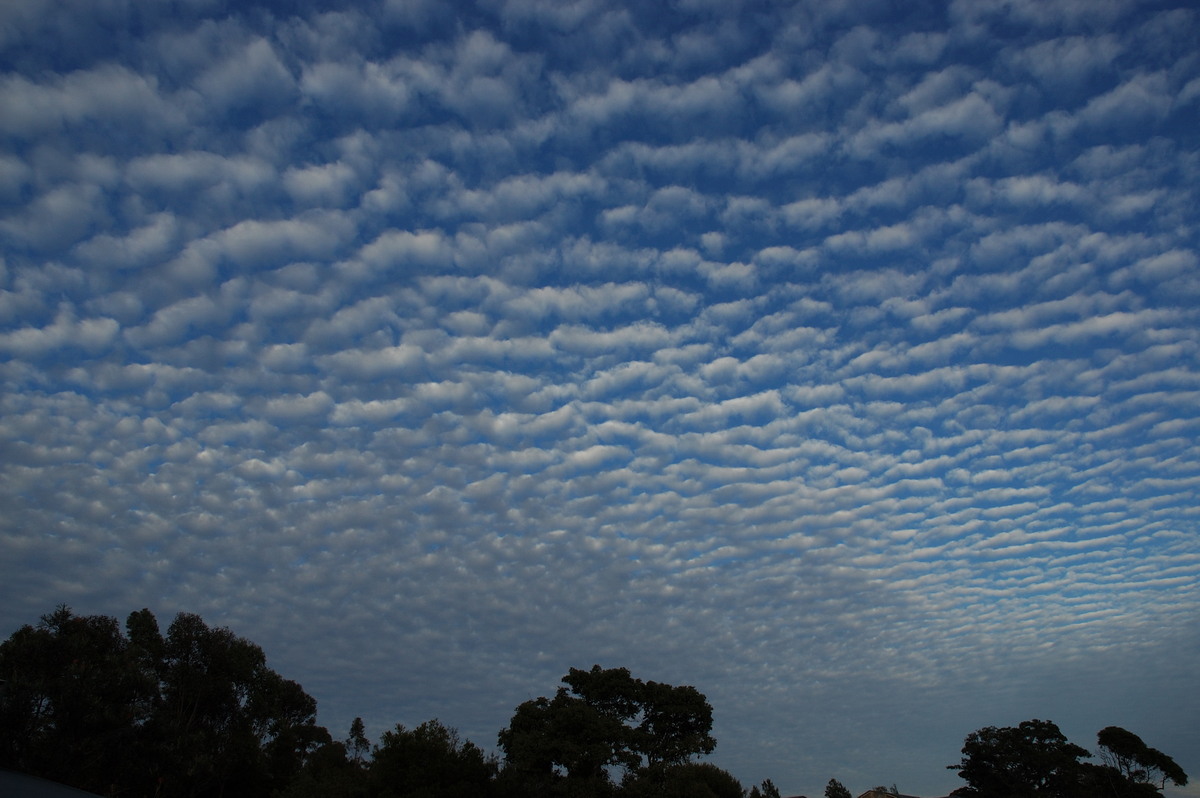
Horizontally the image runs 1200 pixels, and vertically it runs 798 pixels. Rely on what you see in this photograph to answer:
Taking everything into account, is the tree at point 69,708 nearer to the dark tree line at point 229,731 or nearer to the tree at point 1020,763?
the dark tree line at point 229,731

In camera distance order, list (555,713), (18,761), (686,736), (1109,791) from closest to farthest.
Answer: (18,761), (555,713), (686,736), (1109,791)

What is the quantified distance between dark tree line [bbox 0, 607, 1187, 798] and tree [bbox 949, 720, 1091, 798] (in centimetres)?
4730

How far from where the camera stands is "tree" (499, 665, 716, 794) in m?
49.5

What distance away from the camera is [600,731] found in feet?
166

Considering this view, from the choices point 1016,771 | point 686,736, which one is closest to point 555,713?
point 686,736

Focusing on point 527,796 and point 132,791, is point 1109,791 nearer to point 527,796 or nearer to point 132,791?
point 527,796

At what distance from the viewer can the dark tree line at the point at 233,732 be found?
44500mm

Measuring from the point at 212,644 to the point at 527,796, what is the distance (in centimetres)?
2863

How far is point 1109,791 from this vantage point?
77.8 meters

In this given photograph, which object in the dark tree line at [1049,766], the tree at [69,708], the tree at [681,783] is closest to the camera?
the tree at [69,708]

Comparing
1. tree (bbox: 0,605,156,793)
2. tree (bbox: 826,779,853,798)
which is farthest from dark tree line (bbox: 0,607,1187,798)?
tree (bbox: 826,779,853,798)

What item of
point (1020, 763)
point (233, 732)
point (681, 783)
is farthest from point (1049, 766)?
point (233, 732)

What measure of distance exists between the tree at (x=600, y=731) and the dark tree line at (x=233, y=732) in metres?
0.10

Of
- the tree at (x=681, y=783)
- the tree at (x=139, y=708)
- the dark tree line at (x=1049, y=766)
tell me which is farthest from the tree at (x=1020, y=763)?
the tree at (x=139, y=708)
